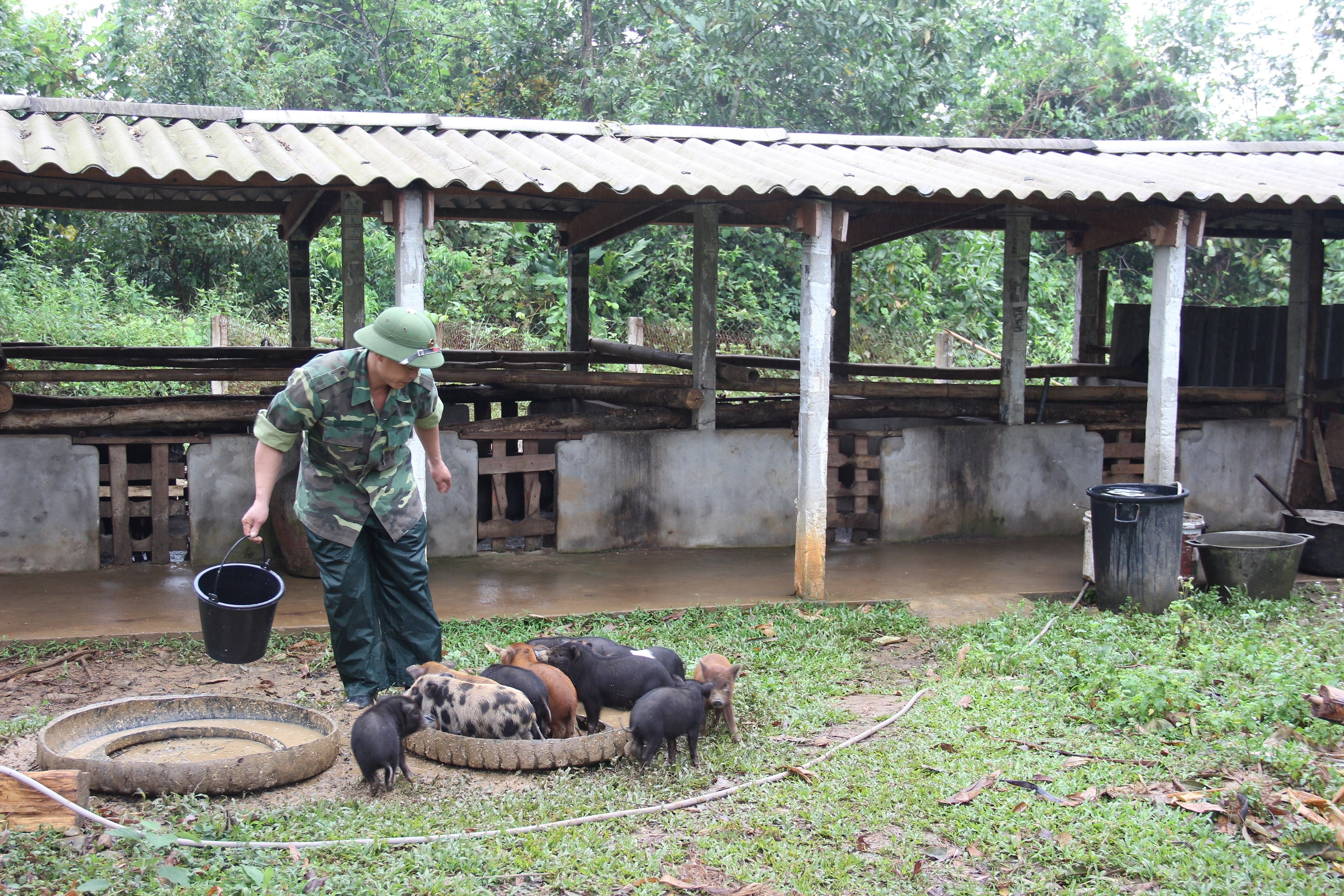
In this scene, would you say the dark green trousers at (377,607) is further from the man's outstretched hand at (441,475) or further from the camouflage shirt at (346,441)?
the man's outstretched hand at (441,475)

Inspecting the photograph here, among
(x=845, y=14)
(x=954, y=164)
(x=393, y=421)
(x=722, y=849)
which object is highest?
(x=845, y=14)

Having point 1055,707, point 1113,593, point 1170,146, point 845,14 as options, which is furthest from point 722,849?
point 845,14

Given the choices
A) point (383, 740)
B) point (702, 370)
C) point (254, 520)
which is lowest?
point (383, 740)

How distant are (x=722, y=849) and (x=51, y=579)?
5828 millimetres

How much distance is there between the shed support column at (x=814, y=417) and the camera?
727cm

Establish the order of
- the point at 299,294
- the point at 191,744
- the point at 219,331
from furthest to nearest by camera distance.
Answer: the point at 219,331
the point at 299,294
the point at 191,744

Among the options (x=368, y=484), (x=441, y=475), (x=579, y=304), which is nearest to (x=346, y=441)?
(x=368, y=484)

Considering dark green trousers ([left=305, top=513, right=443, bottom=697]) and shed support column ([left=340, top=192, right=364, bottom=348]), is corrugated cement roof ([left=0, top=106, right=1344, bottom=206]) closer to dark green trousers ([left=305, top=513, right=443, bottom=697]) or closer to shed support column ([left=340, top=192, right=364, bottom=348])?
shed support column ([left=340, top=192, right=364, bottom=348])

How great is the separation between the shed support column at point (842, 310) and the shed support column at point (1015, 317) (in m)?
1.53

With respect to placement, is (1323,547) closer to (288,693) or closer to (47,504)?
(288,693)

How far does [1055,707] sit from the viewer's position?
209 inches

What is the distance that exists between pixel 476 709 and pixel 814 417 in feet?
11.7

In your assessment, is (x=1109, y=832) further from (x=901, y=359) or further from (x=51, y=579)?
(x=901, y=359)

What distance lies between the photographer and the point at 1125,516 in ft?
23.0
